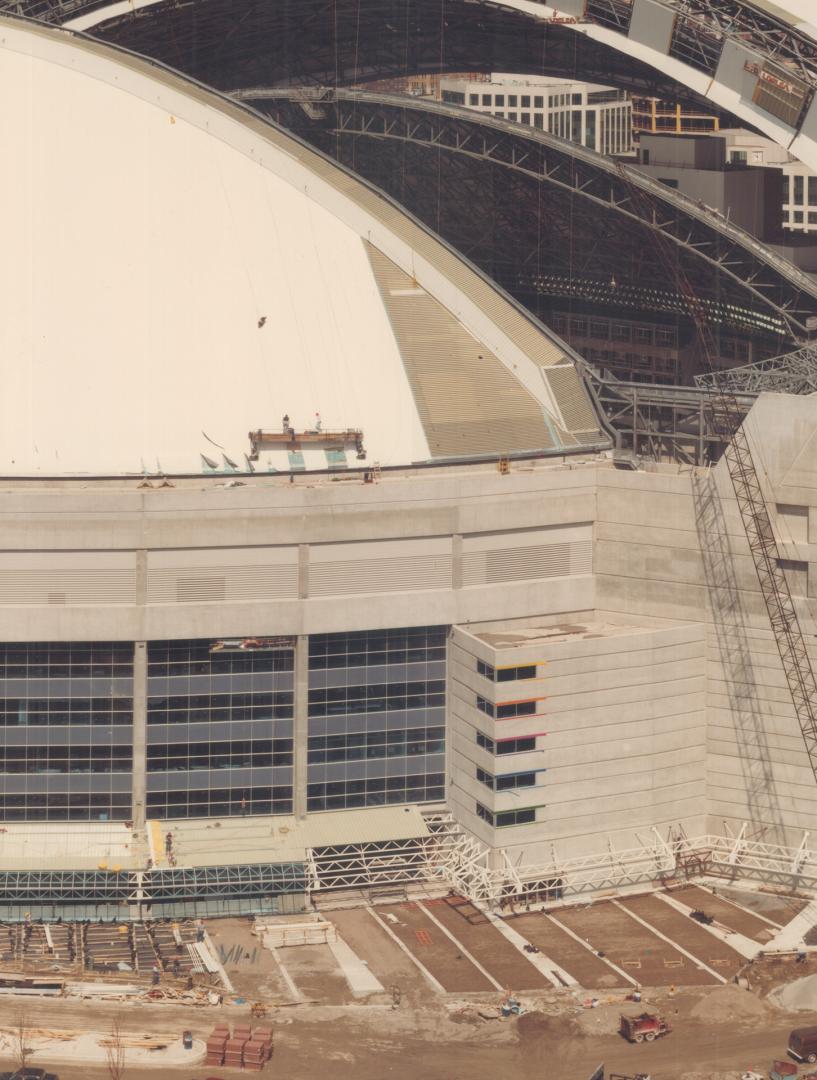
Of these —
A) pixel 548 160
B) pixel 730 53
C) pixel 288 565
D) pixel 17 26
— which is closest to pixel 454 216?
pixel 548 160

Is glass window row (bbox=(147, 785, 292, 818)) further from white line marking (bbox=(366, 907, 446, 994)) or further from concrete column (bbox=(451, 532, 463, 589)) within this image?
concrete column (bbox=(451, 532, 463, 589))

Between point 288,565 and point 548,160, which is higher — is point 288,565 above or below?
below

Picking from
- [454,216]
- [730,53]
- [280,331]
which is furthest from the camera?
[454,216]

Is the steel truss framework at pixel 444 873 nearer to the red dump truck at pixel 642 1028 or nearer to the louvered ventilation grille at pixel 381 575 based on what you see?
the louvered ventilation grille at pixel 381 575

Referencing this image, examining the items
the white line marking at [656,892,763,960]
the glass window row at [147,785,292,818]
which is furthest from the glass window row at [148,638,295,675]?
the white line marking at [656,892,763,960]

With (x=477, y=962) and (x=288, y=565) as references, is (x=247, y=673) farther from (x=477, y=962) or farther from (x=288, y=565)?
(x=477, y=962)

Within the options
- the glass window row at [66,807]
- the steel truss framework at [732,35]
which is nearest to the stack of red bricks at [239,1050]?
the glass window row at [66,807]
